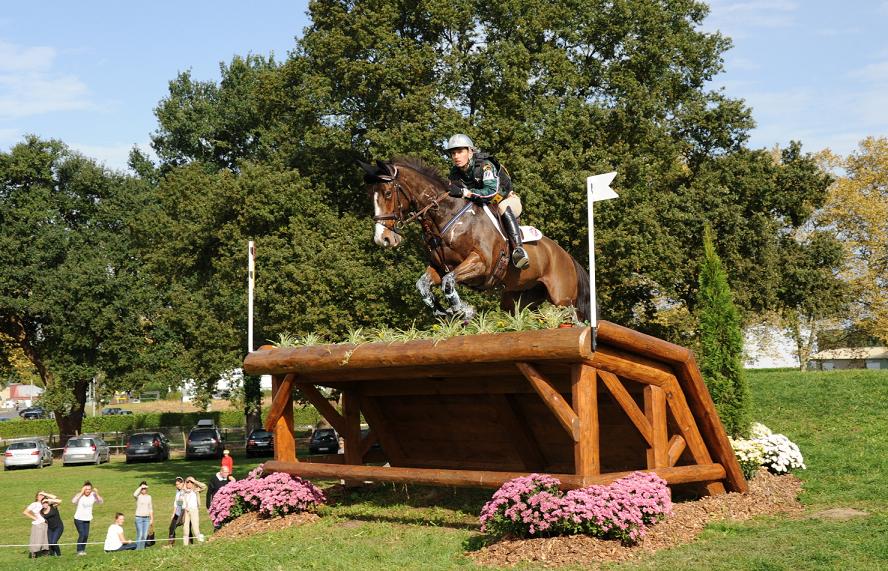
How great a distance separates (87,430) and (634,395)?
Result: 171ft

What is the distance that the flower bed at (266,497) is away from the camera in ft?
41.7

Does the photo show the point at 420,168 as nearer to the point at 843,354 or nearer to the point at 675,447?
the point at 675,447

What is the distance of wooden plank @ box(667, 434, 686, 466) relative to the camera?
451 inches

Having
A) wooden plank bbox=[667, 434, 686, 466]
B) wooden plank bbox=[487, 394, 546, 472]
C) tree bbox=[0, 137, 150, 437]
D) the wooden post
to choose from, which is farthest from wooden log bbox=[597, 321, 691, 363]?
tree bbox=[0, 137, 150, 437]

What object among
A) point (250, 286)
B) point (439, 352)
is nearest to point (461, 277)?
point (439, 352)

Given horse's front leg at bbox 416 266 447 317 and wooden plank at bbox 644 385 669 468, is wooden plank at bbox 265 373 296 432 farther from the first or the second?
wooden plank at bbox 644 385 669 468

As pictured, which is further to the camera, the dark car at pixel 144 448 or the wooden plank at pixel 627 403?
the dark car at pixel 144 448

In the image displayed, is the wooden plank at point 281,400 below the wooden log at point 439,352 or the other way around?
below

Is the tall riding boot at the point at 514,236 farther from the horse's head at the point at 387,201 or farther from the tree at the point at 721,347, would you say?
the tree at the point at 721,347

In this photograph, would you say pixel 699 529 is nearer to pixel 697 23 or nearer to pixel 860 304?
pixel 697 23

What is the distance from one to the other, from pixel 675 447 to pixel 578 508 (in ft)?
8.49

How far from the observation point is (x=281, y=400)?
43.1ft

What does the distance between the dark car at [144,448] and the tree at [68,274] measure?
481cm

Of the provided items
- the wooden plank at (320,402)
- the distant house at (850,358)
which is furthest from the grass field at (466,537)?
the distant house at (850,358)
